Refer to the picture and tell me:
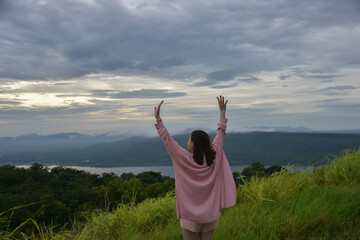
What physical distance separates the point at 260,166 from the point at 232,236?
1638cm

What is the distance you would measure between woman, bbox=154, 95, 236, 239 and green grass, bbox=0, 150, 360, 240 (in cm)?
137

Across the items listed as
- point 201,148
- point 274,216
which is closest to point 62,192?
point 274,216

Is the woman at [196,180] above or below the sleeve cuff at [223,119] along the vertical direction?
below

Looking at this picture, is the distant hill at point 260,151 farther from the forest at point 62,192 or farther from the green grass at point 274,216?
the green grass at point 274,216

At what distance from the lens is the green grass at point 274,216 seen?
4.49 m

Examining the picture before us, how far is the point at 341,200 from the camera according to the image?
5.59 m

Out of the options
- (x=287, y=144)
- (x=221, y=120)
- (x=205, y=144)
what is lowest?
(x=287, y=144)

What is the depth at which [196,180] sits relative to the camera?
10.3ft

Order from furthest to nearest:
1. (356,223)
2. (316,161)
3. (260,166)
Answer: (260,166), (316,161), (356,223)

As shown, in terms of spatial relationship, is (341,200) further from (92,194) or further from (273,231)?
(92,194)

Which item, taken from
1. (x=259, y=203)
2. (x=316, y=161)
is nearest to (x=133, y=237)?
(x=259, y=203)

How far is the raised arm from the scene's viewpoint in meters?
3.33

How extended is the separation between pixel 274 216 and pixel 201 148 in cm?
291

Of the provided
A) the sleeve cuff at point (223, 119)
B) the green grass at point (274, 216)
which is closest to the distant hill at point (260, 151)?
the green grass at point (274, 216)
